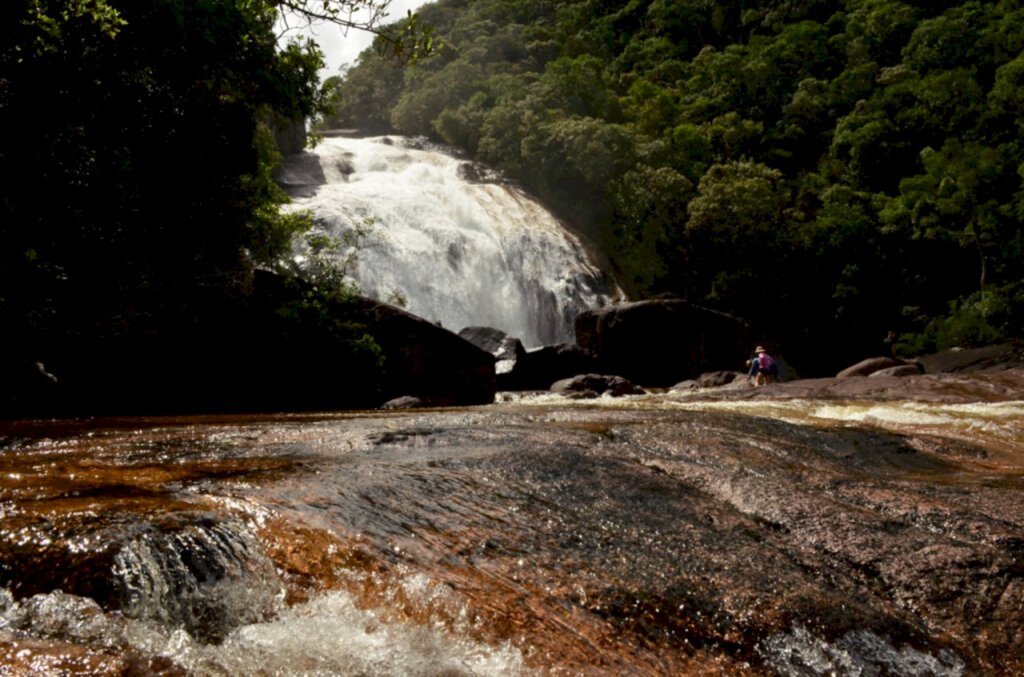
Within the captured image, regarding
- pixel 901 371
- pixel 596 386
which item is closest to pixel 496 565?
pixel 596 386

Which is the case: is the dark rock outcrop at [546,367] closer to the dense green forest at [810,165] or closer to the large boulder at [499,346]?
the large boulder at [499,346]

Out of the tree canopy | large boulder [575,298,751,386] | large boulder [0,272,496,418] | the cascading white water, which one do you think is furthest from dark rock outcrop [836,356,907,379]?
the tree canopy

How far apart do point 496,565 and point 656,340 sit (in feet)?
65.5

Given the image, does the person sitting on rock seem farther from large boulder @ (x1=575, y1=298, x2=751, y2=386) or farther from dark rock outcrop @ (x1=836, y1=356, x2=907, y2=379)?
large boulder @ (x1=575, y1=298, x2=751, y2=386)

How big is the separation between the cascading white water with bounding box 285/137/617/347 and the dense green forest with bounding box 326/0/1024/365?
5552 mm

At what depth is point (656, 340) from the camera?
73.4 ft

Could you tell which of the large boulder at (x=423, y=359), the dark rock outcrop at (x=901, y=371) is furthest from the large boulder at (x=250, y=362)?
the dark rock outcrop at (x=901, y=371)

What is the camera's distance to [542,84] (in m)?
38.9

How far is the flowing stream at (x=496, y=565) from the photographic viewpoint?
235cm

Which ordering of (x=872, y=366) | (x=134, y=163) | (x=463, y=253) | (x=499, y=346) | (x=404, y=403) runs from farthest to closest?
(x=463, y=253) → (x=499, y=346) → (x=872, y=366) → (x=404, y=403) → (x=134, y=163)

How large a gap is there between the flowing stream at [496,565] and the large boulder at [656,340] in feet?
56.2

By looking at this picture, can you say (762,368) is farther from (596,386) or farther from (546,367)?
(546,367)

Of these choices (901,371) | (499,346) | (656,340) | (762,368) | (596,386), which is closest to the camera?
(762,368)

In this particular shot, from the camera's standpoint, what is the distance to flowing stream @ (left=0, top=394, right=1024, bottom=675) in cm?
235
